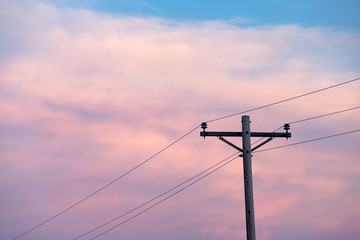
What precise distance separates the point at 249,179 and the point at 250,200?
2.73 ft

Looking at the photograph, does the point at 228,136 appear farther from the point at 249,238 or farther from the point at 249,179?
the point at 249,238

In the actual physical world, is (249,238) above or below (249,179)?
below

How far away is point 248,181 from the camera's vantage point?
90.8 ft

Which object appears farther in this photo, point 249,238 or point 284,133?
point 284,133

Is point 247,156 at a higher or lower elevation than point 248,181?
higher

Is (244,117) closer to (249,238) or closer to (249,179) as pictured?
(249,179)

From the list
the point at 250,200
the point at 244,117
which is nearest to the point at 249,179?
the point at 250,200

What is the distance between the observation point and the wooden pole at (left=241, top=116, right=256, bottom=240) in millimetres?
27273

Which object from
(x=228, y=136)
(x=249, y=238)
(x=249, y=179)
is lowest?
(x=249, y=238)

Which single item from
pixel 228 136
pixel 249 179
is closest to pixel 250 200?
pixel 249 179

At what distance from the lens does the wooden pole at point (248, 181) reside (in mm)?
27273

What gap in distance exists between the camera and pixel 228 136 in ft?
95.1

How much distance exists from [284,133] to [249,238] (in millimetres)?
5143

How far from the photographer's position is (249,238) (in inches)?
1066
